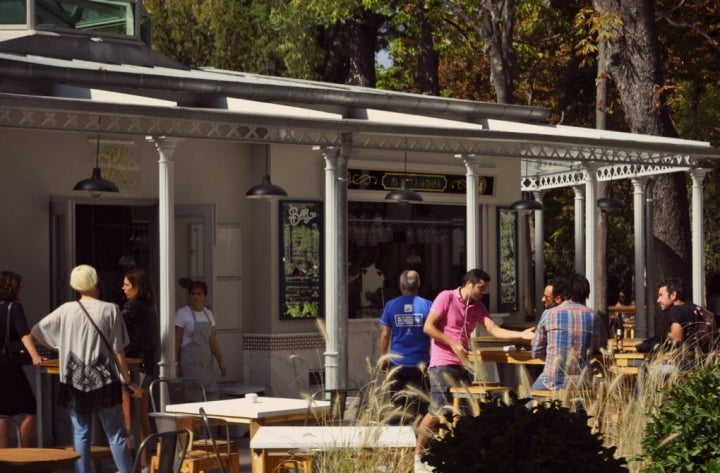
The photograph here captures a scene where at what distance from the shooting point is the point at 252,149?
17656mm

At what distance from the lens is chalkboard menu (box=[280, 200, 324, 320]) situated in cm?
1772

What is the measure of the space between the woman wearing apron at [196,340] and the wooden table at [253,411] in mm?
3089

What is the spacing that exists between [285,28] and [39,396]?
22.9 meters

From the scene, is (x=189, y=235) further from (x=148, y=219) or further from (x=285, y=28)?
(x=285, y=28)

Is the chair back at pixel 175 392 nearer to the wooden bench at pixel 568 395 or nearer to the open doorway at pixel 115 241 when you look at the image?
the wooden bench at pixel 568 395

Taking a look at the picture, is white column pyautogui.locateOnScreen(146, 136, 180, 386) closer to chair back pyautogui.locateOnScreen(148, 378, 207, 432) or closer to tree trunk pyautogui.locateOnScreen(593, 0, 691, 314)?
chair back pyautogui.locateOnScreen(148, 378, 207, 432)

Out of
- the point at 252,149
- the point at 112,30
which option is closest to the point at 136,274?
the point at 252,149

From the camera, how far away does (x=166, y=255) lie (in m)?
13.5

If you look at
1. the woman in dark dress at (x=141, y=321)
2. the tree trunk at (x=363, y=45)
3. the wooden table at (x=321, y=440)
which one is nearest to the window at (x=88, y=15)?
the woman in dark dress at (x=141, y=321)

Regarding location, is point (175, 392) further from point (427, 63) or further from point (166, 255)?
point (427, 63)

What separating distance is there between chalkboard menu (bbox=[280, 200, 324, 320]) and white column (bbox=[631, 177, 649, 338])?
4884 millimetres

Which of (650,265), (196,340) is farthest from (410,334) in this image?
(650,265)

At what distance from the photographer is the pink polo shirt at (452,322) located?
39.9 ft

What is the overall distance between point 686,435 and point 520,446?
1.77 metres
